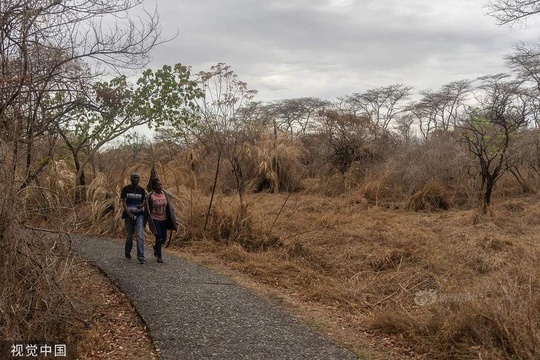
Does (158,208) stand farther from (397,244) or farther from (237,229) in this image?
(397,244)

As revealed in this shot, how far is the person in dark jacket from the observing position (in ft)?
26.1

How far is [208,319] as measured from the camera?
17.4 ft

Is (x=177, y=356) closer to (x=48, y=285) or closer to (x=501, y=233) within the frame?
(x=48, y=285)

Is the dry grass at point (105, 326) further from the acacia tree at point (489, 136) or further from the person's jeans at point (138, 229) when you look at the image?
the acacia tree at point (489, 136)

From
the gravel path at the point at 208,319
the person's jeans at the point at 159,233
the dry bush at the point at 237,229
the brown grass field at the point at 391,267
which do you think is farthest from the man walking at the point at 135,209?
the dry bush at the point at 237,229

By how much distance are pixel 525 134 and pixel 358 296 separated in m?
15.3

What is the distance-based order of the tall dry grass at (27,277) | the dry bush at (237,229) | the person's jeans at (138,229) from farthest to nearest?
the dry bush at (237,229) < the person's jeans at (138,229) < the tall dry grass at (27,277)

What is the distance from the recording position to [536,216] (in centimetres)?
1174

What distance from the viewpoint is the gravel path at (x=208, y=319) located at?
447 centimetres

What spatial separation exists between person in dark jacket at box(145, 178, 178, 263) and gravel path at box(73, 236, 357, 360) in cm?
51

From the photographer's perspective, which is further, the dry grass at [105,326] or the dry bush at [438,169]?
the dry bush at [438,169]

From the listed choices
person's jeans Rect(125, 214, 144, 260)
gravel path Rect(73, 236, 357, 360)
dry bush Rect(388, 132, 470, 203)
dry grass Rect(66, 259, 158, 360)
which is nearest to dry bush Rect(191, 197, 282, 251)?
gravel path Rect(73, 236, 357, 360)

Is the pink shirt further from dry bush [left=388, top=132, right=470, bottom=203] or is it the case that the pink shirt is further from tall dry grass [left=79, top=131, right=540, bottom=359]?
dry bush [left=388, top=132, right=470, bottom=203]

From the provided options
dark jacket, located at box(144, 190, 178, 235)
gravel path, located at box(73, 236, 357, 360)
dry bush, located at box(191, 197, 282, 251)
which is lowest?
gravel path, located at box(73, 236, 357, 360)
